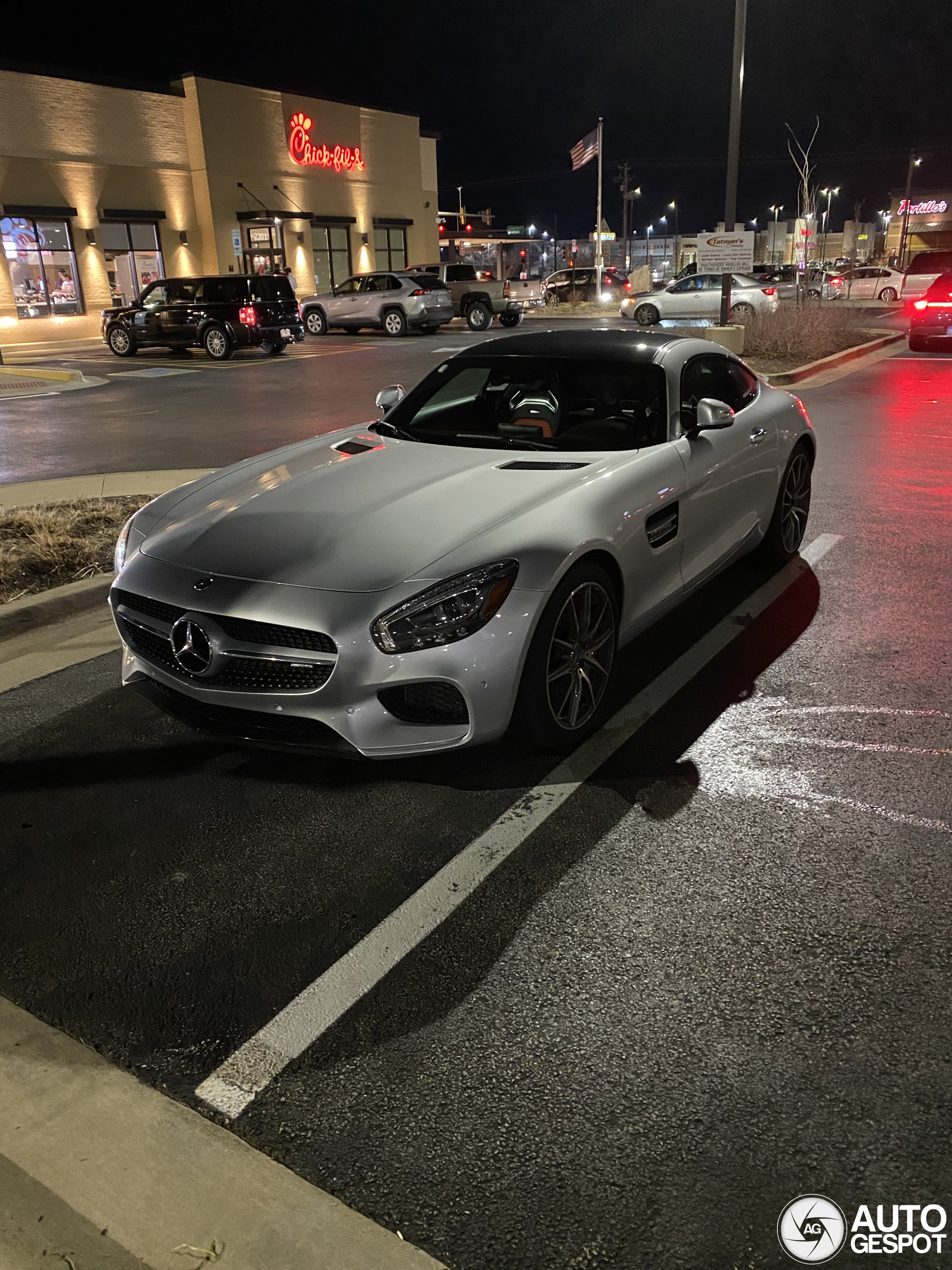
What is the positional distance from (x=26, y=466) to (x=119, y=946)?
914 centimetres

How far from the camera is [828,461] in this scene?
9789 mm

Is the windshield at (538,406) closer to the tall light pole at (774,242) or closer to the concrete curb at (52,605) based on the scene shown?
the concrete curb at (52,605)

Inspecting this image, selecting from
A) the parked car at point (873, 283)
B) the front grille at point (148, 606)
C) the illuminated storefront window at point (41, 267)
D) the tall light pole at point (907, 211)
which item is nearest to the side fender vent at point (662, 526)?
the front grille at point (148, 606)

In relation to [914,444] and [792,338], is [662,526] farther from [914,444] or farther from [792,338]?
[792,338]

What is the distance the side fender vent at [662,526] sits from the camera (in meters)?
4.32

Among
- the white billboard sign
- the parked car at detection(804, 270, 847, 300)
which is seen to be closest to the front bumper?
the white billboard sign

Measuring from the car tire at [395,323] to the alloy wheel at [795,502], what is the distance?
23.3 metres

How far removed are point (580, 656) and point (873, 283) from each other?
4503 cm

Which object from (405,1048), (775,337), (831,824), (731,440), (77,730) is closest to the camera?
(405,1048)

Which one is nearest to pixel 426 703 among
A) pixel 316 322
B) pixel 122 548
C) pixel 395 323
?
pixel 122 548

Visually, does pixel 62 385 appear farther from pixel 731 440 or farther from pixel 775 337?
pixel 731 440

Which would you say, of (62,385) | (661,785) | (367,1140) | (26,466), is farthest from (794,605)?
(62,385)

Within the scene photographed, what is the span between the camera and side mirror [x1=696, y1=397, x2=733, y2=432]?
462 centimetres

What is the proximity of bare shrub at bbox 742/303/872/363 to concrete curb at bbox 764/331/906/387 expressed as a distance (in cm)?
23
